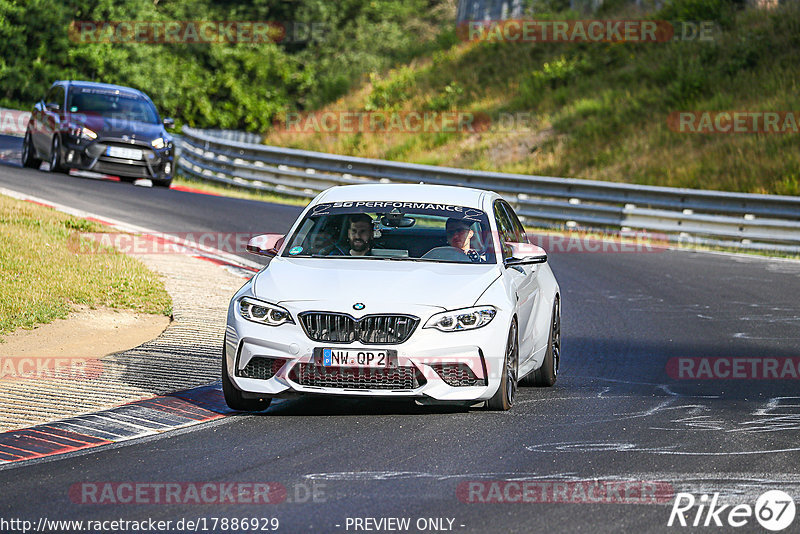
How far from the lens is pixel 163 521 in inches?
227

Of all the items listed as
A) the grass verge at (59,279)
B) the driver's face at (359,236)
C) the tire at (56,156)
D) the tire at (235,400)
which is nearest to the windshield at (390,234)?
the driver's face at (359,236)

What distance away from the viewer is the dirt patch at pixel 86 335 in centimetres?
1068

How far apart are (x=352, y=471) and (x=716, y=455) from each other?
2169 mm

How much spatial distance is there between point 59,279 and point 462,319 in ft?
21.3

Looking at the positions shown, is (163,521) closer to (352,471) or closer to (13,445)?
(352,471)

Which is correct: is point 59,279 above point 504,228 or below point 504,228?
below

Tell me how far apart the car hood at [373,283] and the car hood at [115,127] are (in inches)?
655

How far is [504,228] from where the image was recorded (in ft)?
32.9

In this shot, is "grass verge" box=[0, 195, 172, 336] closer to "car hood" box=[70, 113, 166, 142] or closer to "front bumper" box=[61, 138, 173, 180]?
"front bumper" box=[61, 138, 173, 180]

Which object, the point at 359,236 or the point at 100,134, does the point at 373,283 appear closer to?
the point at 359,236

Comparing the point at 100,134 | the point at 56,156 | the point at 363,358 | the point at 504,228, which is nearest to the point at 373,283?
the point at 363,358

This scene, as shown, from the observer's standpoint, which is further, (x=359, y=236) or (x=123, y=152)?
(x=123, y=152)

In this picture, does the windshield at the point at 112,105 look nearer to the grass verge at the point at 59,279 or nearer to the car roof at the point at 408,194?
the grass verge at the point at 59,279

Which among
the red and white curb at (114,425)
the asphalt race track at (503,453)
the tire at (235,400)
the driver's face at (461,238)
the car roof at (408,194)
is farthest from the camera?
the car roof at (408,194)
